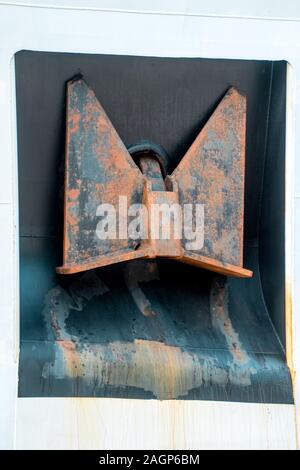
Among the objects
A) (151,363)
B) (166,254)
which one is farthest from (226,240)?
(151,363)

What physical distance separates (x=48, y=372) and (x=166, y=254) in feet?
2.01

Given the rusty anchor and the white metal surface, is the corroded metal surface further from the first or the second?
the white metal surface

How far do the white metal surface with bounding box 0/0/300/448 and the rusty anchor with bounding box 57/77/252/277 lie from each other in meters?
0.19

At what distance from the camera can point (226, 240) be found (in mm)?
3660

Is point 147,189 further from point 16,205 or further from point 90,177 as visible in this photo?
point 16,205

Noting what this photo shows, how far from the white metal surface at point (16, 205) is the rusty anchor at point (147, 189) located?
0.64ft

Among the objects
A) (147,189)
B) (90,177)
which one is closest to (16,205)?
(90,177)

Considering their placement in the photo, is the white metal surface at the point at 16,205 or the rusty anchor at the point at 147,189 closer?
the white metal surface at the point at 16,205

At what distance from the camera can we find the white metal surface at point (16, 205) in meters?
3.35

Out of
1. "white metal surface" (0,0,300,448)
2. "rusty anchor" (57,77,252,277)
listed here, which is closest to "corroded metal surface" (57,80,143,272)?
"rusty anchor" (57,77,252,277)

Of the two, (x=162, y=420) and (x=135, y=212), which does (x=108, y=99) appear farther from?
(x=162, y=420)

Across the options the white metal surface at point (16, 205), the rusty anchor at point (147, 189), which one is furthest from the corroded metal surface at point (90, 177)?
the white metal surface at point (16, 205)

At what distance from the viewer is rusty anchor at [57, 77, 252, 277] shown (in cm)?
350

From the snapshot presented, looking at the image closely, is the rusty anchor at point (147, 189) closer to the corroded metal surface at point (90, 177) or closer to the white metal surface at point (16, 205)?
the corroded metal surface at point (90, 177)
